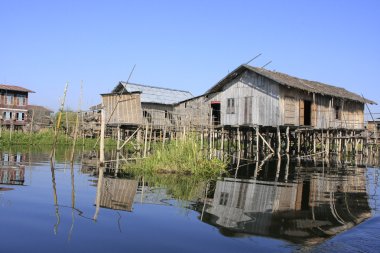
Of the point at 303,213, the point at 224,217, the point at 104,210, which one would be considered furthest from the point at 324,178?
the point at 104,210

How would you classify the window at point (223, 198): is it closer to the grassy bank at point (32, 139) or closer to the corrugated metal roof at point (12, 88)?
Answer: the grassy bank at point (32, 139)

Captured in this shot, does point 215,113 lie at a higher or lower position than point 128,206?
higher

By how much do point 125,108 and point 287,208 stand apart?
654 inches

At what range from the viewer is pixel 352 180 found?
1553 cm

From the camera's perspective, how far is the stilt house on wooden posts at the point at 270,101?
22984mm

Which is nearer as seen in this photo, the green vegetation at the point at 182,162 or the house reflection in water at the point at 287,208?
the house reflection in water at the point at 287,208

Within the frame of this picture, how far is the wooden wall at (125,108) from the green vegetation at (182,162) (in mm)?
8534

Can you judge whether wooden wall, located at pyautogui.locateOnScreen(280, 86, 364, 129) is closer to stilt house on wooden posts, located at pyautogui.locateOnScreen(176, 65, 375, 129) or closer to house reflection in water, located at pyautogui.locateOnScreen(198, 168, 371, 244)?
stilt house on wooden posts, located at pyautogui.locateOnScreen(176, 65, 375, 129)

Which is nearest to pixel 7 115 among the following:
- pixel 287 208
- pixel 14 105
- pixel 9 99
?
pixel 14 105

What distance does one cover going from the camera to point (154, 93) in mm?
34406

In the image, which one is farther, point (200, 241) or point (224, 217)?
point (224, 217)

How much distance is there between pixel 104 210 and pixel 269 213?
358 centimetres

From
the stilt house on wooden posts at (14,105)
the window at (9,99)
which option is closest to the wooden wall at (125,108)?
the stilt house on wooden posts at (14,105)

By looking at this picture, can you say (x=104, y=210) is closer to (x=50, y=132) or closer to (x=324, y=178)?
(x=324, y=178)
